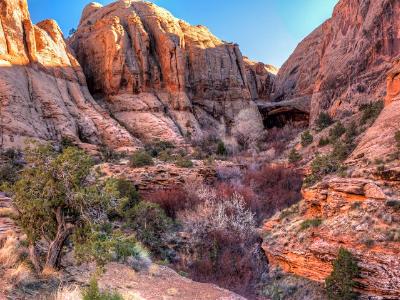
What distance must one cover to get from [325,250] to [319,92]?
1122 inches

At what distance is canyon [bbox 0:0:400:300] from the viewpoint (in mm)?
10258

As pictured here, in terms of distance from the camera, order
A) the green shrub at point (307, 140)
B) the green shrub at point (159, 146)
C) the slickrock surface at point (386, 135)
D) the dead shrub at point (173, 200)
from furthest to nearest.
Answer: the green shrub at point (159, 146), the green shrub at point (307, 140), the dead shrub at point (173, 200), the slickrock surface at point (386, 135)

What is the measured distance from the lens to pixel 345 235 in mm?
9711

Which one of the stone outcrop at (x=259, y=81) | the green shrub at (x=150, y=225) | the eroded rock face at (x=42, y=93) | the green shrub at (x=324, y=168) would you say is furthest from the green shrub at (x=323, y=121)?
the stone outcrop at (x=259, y=81)

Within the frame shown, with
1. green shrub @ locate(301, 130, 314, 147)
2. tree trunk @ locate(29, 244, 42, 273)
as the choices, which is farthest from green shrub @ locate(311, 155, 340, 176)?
green shrub @ locate(301, 130, 314, 147)

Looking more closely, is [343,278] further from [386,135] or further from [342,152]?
[342,152]

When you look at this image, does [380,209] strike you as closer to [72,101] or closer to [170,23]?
[72,101]

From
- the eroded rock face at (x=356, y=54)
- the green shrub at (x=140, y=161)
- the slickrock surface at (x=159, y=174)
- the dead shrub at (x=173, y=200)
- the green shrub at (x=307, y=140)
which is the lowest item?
the dead shrub at (x=173, y=200)

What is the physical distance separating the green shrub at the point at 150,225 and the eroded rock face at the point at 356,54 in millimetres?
18995

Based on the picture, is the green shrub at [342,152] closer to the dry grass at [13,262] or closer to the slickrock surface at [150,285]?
the slickrock surface at [150,285]

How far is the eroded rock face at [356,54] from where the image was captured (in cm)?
2758

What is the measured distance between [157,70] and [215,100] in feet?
28.9

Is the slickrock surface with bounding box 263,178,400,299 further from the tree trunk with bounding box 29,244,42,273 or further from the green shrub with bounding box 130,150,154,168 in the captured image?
the green shrub with bounding box 130,150,154,168

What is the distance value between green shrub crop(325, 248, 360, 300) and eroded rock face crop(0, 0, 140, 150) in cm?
2120
